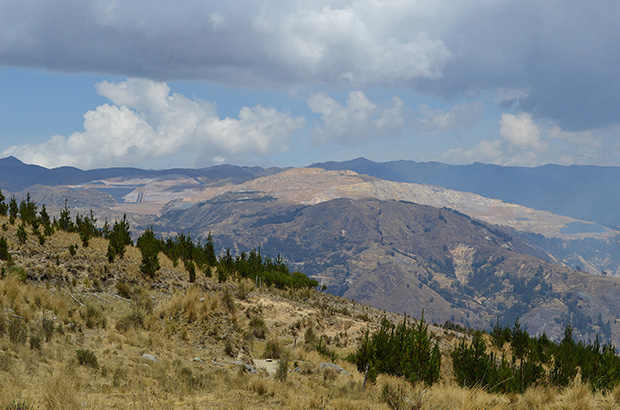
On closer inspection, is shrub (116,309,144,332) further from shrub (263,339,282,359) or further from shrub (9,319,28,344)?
shrub (263,339,282,359)

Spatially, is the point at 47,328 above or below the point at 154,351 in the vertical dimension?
above

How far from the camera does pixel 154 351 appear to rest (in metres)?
19.1

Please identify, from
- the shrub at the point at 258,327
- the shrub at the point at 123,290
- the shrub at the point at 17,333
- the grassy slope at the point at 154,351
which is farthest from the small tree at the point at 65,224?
the shrub at the point at 17,333

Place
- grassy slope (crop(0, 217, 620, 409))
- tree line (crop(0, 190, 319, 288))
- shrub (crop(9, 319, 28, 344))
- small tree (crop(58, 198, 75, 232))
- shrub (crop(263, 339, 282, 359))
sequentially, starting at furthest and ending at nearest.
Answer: small tree (crop(58, 198, 75, 232)) < tree line (crop(0, 190, 319, 288)) < shrub (crop(263, 339, 282, 359)) < shrub (crop(9, 319, 28, 344)) < grassy slope (crop(0, 217, 620, 409))

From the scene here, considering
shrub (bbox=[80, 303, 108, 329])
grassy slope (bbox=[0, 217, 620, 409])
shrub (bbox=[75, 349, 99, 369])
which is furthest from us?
shrub (bbox=[80, 303, 108, 329])

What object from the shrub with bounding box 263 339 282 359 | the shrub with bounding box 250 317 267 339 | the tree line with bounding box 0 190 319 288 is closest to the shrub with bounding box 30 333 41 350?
the shrub with bounding box 263 339 282 359

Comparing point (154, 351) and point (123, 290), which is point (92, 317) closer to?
point (154, 351)

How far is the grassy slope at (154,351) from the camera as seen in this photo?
42.0ft

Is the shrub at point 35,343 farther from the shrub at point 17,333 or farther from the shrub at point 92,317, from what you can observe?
the shrub at point 92,317

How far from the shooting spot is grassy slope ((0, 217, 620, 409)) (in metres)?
12.8

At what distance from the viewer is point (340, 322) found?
37344 millimetres

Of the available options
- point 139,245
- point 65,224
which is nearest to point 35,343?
point 139,245

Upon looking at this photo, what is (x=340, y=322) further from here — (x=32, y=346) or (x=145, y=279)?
(x=32, y=346)

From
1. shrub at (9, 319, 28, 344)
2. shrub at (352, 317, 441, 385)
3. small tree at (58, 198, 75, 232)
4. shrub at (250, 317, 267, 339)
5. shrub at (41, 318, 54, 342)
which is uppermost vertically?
small tree at (58, 198, 75, 232)
